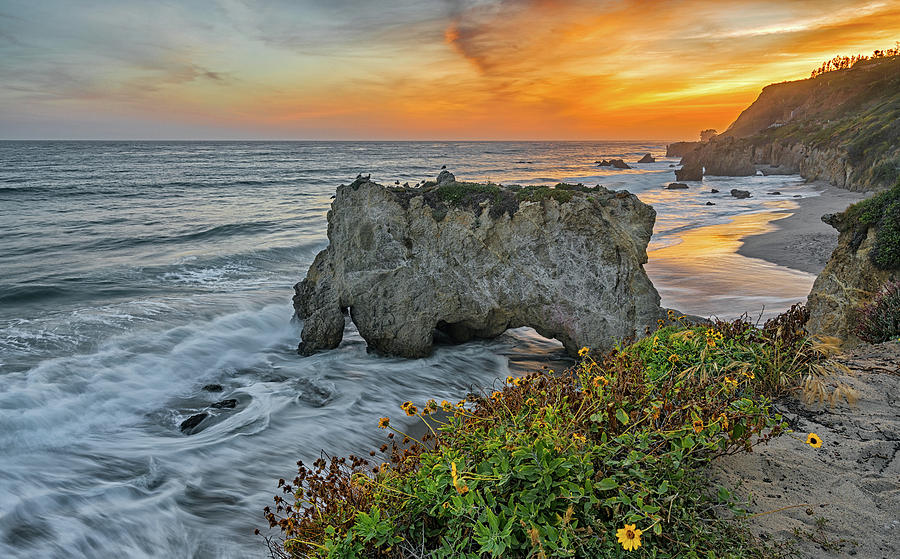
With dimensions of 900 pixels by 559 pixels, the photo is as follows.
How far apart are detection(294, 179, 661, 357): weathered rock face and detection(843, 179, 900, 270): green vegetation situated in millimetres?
3575

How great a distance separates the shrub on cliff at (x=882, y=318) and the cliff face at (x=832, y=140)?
34.8 m

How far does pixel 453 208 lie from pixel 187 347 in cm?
752

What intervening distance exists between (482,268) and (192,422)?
6.52 m

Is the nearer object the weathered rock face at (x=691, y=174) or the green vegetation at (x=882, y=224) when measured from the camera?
the green vegetation at (x=882, y=224)

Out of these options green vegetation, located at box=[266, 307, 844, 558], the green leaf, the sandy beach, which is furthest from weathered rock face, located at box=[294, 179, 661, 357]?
the sandy beach

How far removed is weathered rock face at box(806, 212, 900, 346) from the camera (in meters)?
7.26

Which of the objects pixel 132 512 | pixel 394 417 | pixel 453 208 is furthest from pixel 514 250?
pixel 132 512

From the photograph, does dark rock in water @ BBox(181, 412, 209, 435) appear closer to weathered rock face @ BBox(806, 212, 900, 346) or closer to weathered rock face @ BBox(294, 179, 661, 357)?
weathered rock face @ BBox(294, 179, 661, 357)

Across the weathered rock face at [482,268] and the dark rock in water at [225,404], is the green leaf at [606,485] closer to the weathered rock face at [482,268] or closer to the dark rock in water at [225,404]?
the weathered rock face at [482,268]

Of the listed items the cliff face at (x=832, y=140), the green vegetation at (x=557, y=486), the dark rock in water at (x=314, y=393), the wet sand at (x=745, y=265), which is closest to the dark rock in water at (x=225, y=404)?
the dark rock in water at (x=314, y=393)

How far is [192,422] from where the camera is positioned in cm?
908

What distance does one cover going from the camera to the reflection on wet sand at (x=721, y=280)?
13703mm

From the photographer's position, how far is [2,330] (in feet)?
43.0

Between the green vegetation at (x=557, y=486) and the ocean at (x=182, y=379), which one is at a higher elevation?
the green vegetation at (x=557, y=486)
